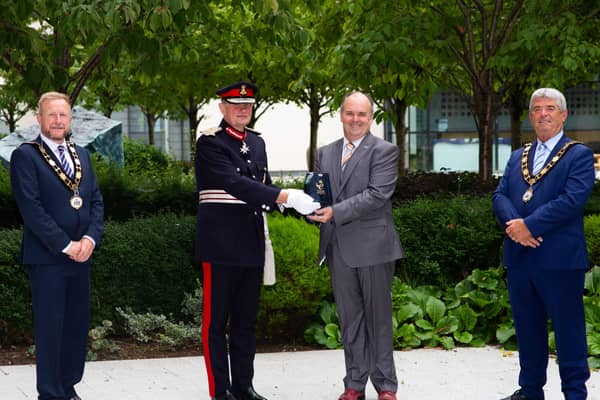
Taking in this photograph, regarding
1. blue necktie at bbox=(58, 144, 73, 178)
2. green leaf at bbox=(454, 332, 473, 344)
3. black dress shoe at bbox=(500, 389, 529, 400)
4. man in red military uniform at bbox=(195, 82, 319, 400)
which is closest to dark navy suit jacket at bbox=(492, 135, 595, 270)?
black dress shoe at bbox=(500, 389, 529, 400)

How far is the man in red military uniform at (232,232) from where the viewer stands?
17.9 feet

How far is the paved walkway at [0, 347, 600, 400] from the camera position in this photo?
595 cm

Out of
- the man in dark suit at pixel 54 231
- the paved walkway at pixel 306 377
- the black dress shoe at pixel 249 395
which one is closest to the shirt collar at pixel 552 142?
the paved walkway at pixel 306 377

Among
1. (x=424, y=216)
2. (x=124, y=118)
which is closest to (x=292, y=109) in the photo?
(x=124, y=118)

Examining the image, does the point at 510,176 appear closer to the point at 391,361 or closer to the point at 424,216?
the point at 391,361

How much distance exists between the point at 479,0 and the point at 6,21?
5.70 m

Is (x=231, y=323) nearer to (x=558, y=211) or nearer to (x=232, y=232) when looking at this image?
(x=232, y=232)

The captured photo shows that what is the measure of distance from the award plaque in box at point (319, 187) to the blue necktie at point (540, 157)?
1.23 meters

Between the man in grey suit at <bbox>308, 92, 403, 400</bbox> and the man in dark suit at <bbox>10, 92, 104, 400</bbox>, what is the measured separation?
1.39 meters

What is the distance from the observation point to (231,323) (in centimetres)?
563

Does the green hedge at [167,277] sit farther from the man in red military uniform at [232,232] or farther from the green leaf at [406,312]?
the man in red military uniform at [232,232]

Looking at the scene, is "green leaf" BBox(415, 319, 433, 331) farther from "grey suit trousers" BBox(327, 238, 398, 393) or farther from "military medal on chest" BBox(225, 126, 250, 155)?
"military medal on chest" BBox(225, 126, 250, 155)

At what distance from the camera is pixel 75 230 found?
17.1ft

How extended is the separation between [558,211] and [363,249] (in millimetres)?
1165
